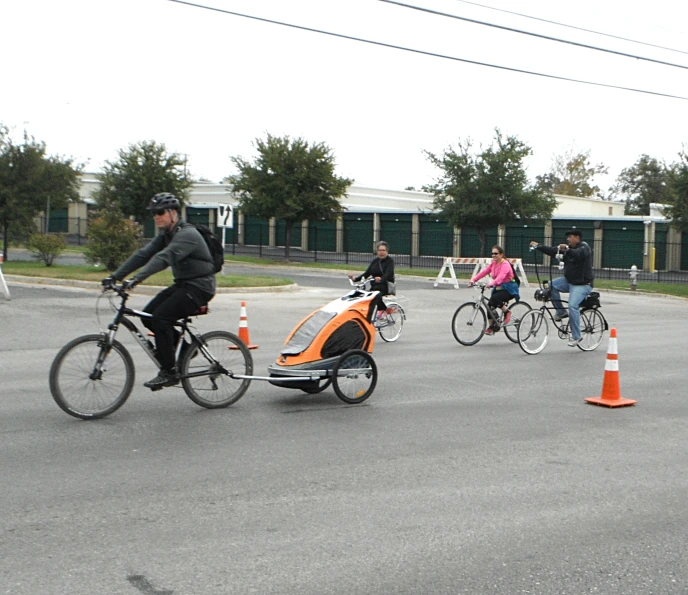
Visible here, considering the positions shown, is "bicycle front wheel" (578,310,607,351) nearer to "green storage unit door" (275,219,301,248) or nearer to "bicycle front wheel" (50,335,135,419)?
"bicycle front wheel" (50,335,135,419)

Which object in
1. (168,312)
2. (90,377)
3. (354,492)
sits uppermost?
(168,312)

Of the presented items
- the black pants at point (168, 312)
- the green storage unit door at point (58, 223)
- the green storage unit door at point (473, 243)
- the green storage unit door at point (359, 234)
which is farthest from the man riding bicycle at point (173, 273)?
the green storage unit door at point (58, 223)

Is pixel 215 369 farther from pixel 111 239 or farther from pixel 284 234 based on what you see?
pixel 284 234

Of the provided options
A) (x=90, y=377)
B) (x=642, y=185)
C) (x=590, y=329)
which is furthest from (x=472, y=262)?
(x=642, y=185)

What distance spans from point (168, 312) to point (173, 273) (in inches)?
15.5

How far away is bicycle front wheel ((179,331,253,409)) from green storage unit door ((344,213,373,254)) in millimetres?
48761

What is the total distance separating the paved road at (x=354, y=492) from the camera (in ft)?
15.6

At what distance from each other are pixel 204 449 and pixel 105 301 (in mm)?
14126

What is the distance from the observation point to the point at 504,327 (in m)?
15.4

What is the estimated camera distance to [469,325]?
15.4 meters

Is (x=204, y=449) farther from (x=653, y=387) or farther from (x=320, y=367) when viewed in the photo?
(x=653, y=387)

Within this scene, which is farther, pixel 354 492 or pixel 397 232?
pixel 397 232

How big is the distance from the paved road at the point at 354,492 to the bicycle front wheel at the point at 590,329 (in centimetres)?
369

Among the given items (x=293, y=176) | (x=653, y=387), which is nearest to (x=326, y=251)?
(x=293, y=176)
